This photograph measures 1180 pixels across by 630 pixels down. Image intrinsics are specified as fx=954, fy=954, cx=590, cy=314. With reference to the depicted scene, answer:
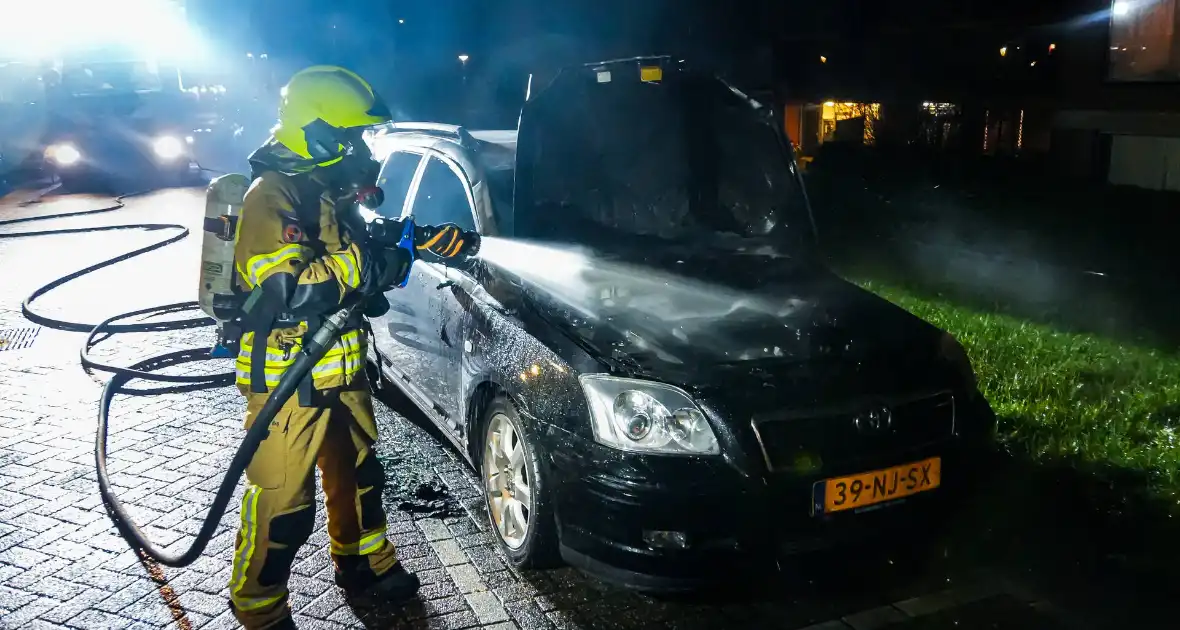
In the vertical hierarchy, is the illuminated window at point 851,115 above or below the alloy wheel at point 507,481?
above

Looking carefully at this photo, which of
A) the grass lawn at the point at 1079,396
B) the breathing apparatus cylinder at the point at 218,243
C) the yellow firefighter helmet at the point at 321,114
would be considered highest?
the yellow firefighter helmet at the point at 321,114

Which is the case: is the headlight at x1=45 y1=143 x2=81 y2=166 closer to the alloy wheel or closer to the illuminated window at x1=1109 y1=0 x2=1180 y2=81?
the alloy wheel

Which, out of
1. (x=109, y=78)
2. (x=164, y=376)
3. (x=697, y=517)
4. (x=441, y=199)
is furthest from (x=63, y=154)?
(x=697, y=517)

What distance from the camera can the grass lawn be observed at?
4895 millimetres

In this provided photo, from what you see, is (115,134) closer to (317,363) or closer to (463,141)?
(463,141)

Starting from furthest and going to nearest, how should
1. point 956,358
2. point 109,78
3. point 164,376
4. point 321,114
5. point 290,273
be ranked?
point 109,78 < point 164,376 < point 956,358 < point 321,114 < point 290,273

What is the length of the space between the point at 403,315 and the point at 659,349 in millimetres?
2080

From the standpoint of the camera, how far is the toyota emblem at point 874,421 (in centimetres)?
339

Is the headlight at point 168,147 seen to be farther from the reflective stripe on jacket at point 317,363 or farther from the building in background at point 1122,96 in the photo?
the building in background at point 1122,96

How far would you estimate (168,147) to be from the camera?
2014 centimetres

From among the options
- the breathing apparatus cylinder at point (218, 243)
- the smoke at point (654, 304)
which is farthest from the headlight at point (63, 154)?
the smoke at point (654, 304)

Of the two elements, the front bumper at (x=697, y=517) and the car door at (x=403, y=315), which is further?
the car door at (x=403, y=315)

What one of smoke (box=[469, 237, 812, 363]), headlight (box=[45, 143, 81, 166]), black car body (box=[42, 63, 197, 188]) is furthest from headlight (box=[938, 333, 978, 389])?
headlight (box=[45, 143, 81, 166])

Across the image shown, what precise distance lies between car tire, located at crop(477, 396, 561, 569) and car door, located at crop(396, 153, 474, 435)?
43 centimetres
